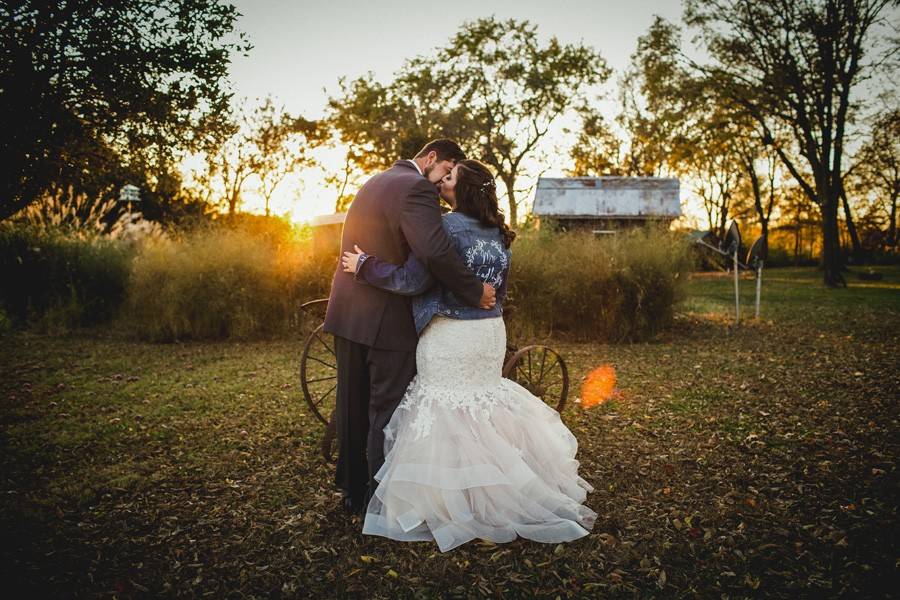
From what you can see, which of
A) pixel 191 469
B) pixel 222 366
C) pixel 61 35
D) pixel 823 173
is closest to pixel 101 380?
pixel 222 366

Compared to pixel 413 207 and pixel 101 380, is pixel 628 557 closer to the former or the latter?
pixel 413 207

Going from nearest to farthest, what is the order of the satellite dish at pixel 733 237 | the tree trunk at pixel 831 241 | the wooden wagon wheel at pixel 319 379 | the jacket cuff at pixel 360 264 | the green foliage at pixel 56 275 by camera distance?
the jacket cuff at pixel 360 264
the wooden wagon wheel at pixel 319 379
the green foliage at pixel 56 275
the satellite dish at pixel 733 237
the tree trunk at pixel 831 241

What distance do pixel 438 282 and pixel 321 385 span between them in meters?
4.02

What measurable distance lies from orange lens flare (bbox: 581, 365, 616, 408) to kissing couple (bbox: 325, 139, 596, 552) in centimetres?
277

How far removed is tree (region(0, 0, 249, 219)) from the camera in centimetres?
553

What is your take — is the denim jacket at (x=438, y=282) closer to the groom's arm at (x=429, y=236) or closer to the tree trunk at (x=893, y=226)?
the groom's arm at (x=429, y=236)

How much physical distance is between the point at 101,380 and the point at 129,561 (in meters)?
4.67

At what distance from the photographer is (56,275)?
1041 centimetres

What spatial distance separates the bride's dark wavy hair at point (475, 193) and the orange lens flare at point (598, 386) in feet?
11.1

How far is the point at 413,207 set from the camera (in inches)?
116

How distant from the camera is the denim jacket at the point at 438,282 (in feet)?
9.97

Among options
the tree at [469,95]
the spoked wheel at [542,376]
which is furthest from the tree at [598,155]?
the spoked wheel at [542,376]

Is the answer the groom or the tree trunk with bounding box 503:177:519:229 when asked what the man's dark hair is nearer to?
the groom

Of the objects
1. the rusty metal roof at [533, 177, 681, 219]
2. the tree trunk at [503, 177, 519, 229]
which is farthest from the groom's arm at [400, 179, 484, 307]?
the tree trunk at [503, 177, 519, 229]
